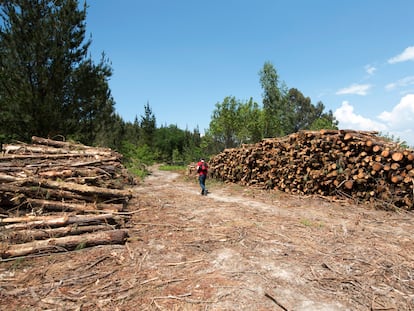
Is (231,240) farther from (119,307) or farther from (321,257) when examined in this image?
(119,307)

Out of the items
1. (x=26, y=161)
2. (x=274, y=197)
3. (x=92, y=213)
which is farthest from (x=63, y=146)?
(x=274, y=197)

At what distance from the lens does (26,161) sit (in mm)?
7059

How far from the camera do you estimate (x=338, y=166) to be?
835 cm

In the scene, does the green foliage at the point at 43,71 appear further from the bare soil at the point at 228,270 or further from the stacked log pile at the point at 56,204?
the bare soil at the point at 228,270

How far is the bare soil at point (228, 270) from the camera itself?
2654mm

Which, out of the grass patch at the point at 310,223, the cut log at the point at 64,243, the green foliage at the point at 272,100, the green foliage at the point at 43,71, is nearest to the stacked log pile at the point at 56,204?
the cut log at the point at 64,243

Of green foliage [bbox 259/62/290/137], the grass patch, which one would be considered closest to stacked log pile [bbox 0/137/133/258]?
the grass patch

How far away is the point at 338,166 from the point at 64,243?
8.00 meters

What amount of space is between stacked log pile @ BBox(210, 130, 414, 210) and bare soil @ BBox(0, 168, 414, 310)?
1.72m

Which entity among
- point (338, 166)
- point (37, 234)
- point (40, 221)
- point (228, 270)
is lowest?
point (228, 270)

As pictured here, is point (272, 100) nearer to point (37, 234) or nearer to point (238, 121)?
point (238, 121)

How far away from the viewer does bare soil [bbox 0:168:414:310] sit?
265cm

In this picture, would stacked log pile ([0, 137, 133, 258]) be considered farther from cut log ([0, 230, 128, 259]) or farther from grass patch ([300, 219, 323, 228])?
grass patch ([300, 219, 323, 228])

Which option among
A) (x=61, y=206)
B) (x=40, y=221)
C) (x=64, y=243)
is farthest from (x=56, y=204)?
(x=64, y=243)
